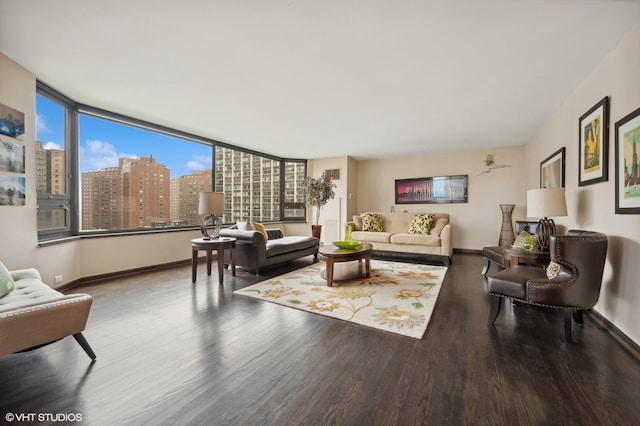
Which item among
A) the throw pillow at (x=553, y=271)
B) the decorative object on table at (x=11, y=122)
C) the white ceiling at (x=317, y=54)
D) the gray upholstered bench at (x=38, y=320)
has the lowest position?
the gray upholstered bench at (x=38, y=320)

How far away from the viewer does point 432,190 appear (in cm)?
658

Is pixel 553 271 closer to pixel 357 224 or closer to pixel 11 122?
pixel 357 224

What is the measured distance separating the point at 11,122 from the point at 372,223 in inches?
224

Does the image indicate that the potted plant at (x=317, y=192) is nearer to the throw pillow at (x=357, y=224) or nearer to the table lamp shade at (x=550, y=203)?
the throw pillow at (x=357, y=224)

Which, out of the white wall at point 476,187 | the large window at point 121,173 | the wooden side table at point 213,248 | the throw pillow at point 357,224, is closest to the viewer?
the large window at point 121,173

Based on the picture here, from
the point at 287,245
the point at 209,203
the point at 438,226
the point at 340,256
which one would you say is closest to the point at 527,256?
the point at 340,256

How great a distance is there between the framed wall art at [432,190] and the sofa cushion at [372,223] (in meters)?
1.19

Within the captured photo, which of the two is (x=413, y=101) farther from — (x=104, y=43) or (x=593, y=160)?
(x=104, y=43)

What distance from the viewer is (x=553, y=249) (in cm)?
210

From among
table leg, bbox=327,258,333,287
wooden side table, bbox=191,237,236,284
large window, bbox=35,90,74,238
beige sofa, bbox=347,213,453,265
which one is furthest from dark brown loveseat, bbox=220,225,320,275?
beige sofa, bbox=347,213,453,265

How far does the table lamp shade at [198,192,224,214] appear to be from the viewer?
12.0 feet

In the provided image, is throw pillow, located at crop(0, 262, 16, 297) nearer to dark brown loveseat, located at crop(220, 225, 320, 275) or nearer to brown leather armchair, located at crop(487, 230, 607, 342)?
dark brown loveseat, located at crop(220, 225, 320, 275)

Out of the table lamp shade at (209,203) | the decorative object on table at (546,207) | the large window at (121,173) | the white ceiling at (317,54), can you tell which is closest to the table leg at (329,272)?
the table lamp shade at (209,203)

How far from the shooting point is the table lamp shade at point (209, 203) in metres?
3.67
